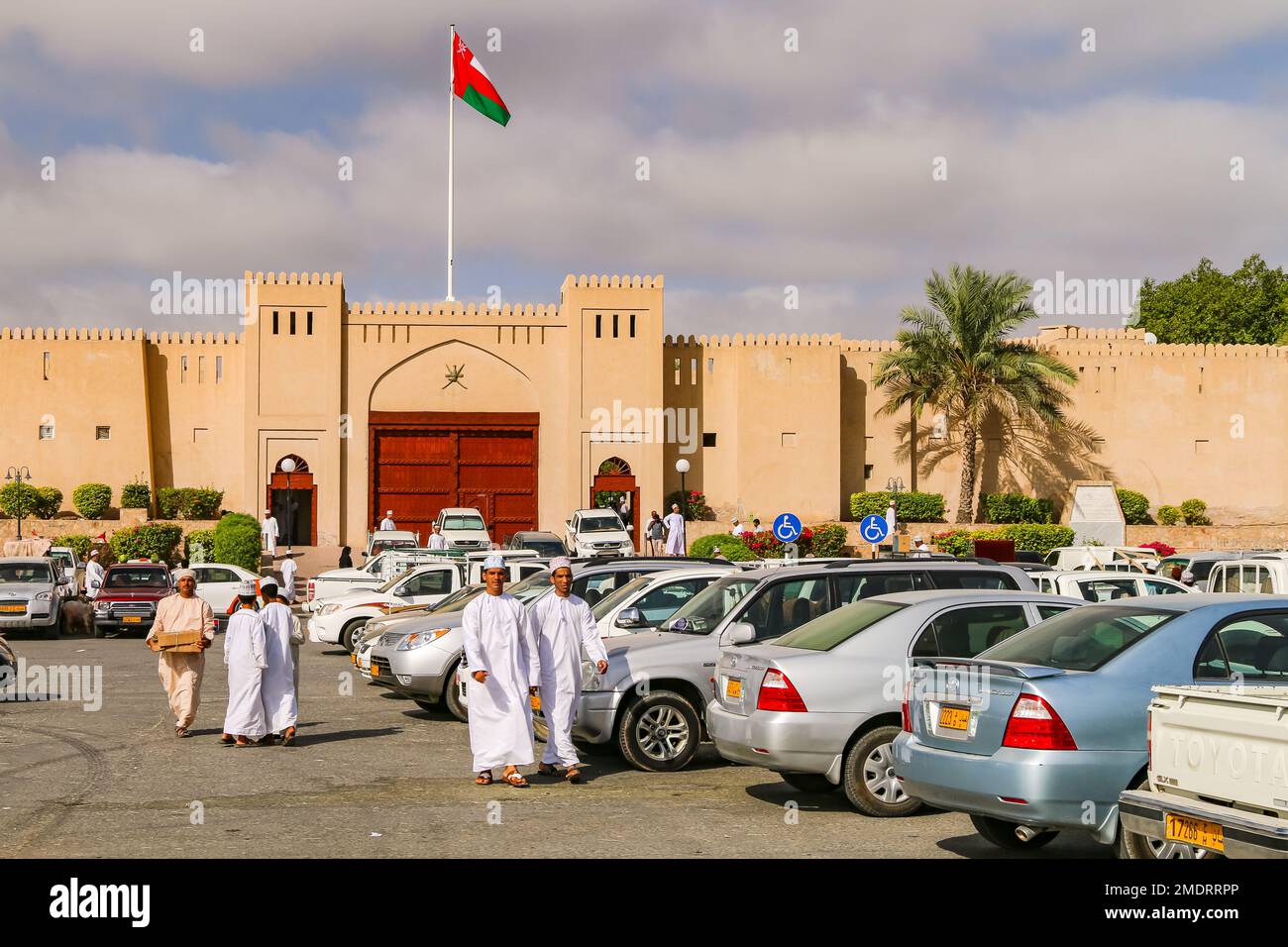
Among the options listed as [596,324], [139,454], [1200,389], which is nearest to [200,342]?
[139,454]

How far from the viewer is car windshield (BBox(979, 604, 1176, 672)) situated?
8164 millimetres

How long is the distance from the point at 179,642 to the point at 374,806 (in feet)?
15.5

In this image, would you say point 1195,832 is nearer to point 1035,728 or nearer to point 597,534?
point 1035,728

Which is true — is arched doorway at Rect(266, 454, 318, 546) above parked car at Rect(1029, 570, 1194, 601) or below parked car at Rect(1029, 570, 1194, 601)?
above

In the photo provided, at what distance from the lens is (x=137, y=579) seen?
28625mm

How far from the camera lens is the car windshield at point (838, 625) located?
1020 cm

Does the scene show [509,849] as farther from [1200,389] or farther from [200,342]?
[1200,389]

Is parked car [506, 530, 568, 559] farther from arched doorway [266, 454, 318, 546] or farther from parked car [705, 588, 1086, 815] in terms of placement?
parked car [705, 588, 1086, 815]

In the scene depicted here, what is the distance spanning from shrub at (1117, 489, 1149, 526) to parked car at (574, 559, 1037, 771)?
37.4m

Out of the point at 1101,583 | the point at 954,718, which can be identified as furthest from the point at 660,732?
the point at 1101,583

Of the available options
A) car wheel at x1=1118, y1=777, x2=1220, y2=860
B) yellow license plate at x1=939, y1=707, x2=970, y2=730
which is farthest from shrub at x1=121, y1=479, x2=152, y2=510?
car wheel at x1=1118, y1=777, x2=1220, y2=860

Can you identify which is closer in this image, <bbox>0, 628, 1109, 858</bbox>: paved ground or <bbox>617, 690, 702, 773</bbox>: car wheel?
<bbox>0, 628, 1109, 858</bbox>: paved ground

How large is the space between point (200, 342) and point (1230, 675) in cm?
4264

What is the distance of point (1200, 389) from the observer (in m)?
49.6
